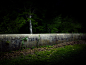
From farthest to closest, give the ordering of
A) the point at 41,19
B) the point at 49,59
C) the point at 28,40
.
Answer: the point at 41,19 → the point at 28,40 → the point at 49,59

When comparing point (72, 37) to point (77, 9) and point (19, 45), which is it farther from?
point (77, 9)

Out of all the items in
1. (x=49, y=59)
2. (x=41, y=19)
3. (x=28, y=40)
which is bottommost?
(x=49, y=59)

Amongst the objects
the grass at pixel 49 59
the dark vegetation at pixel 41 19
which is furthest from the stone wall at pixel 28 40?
the dark vegetation at pixel 41 19

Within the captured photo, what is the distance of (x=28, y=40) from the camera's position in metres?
6.13

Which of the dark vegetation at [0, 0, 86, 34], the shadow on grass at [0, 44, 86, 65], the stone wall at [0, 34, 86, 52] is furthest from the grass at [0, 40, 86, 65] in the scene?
the dark vegetation at [0, 0, 86, 34]

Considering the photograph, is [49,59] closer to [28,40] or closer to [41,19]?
[28,40]

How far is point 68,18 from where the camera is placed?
13898 millimetres

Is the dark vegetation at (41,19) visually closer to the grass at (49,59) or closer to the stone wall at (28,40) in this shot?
the stone wall at (28,40)

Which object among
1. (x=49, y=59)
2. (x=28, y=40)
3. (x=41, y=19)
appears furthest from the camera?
(x=41, y=19)

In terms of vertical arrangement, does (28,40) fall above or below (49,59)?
above

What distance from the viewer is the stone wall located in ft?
17.1

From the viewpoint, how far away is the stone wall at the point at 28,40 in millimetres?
5199

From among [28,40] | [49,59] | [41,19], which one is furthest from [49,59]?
[41,19]

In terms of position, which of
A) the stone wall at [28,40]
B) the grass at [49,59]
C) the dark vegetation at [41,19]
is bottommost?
the grass at [49,59]
